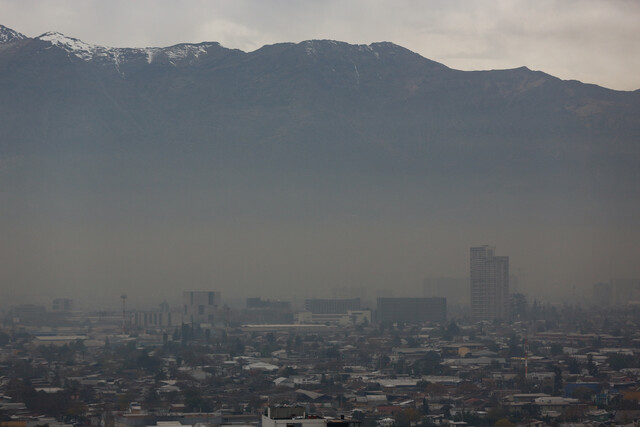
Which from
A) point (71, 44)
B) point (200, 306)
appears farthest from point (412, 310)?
point (71, 44)

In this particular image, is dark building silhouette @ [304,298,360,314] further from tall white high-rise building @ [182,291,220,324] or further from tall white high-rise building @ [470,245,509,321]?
tall white high-rise building @ [470,245,509,321]

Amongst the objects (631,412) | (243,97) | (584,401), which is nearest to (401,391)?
(584,401)

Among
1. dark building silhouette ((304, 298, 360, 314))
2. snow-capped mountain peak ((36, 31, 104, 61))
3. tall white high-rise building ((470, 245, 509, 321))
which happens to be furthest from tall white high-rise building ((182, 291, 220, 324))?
snow-capped mountain peak ((36, 31, 104, 61))

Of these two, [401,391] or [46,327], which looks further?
[46,327]

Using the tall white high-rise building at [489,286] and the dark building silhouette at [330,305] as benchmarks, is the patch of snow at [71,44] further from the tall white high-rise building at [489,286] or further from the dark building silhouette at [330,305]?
the tall white high-rise building at [489,286]

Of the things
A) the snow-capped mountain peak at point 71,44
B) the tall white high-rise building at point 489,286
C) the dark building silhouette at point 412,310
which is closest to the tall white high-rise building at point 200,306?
the dark building silhouette at point 412,310

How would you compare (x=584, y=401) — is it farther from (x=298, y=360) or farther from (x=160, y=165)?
(x=160, y=165)
